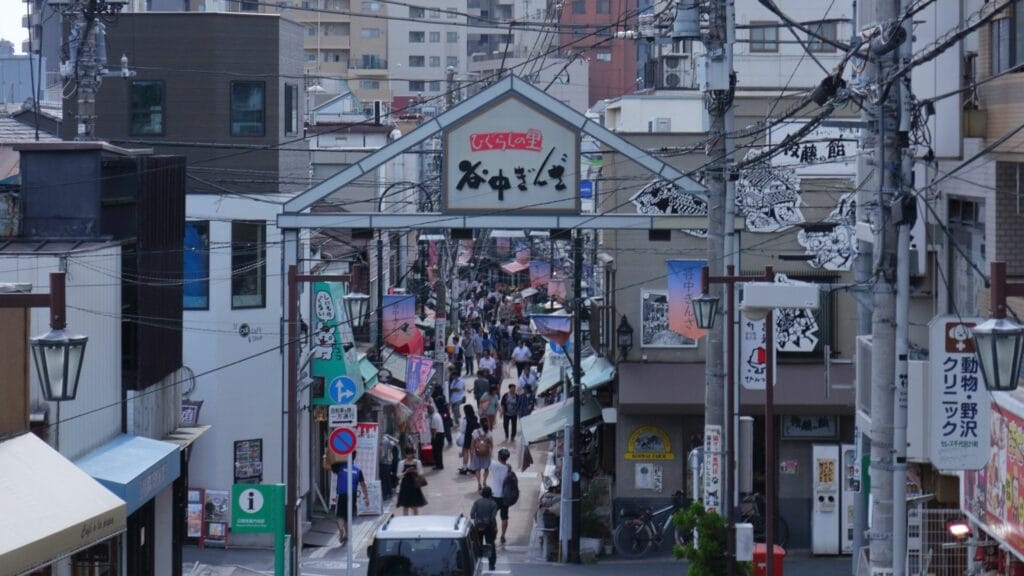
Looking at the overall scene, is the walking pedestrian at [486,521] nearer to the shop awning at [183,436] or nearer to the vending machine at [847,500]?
the shop awning at [183,436]

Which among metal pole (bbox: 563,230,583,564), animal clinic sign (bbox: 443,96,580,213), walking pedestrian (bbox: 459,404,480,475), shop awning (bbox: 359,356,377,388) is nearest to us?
animal clinic sign (bbox: 443,96,580,213)

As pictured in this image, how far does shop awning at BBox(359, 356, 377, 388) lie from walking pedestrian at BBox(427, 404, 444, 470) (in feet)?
5.56

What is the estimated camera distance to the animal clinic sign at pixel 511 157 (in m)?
20.7

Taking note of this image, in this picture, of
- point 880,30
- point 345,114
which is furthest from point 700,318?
point 345,114

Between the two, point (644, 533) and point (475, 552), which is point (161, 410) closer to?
point (475, 552)

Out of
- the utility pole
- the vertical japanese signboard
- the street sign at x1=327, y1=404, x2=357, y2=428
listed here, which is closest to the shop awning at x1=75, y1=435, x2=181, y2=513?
the street sign at x1=327, y1=404, x2=357, y2=428

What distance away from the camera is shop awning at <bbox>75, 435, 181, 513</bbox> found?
50.7 feet

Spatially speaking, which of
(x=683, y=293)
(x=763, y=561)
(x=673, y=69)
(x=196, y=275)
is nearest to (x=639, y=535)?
(x=683, y=293)

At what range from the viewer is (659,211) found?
962 inches

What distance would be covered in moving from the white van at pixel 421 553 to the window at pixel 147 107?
13.4 metres

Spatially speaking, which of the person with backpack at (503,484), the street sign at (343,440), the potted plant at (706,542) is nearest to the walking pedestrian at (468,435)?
the person with backpack at (503,484)

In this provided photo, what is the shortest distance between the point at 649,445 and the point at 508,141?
747 centimetres

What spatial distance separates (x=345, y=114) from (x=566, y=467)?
28136mm

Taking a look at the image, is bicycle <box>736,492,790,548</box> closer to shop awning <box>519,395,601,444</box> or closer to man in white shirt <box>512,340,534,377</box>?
shop awning <box>519,395,601,444</box>
